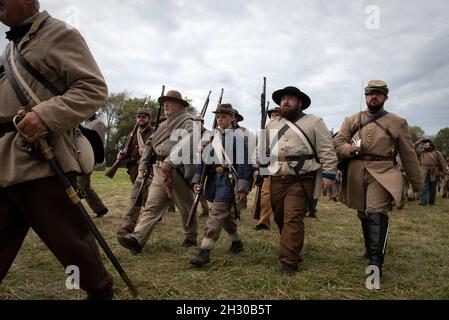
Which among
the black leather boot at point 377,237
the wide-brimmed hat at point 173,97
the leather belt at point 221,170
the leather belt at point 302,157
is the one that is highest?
the wide-brimmed hat at point 173,97

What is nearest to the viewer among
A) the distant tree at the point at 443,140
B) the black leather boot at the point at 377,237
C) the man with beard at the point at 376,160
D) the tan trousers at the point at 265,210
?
the black leather boot at the point at 377,237

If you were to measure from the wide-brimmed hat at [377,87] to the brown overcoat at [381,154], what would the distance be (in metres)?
0.31

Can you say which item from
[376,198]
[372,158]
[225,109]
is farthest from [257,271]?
[225,109]

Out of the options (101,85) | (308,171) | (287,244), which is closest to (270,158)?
(308,171)

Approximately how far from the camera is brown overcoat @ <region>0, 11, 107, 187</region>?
2.62 m

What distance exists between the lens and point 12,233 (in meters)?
2.88

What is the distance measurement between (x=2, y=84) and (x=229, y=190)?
314 centimetres

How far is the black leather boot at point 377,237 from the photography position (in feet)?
14.6

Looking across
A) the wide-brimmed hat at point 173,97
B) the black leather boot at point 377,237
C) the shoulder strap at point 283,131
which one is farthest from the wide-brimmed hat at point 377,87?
the wide-brimmed hat at point 173,97

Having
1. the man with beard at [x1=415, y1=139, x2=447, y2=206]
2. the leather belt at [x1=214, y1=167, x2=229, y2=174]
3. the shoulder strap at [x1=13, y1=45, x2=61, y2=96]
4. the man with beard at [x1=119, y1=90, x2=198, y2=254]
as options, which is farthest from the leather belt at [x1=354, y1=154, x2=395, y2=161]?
the man with beard at [x1=415, y1=139, x2=447, y2=206]

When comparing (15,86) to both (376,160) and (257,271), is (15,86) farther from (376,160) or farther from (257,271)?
(376,160)

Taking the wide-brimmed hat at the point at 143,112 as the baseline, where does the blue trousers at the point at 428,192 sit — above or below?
below

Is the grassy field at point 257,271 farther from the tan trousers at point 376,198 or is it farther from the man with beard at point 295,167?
the tan trousers at point 376,198

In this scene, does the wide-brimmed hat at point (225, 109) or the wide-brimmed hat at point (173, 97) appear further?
the wide-brimmed hat at point (173, 97)
